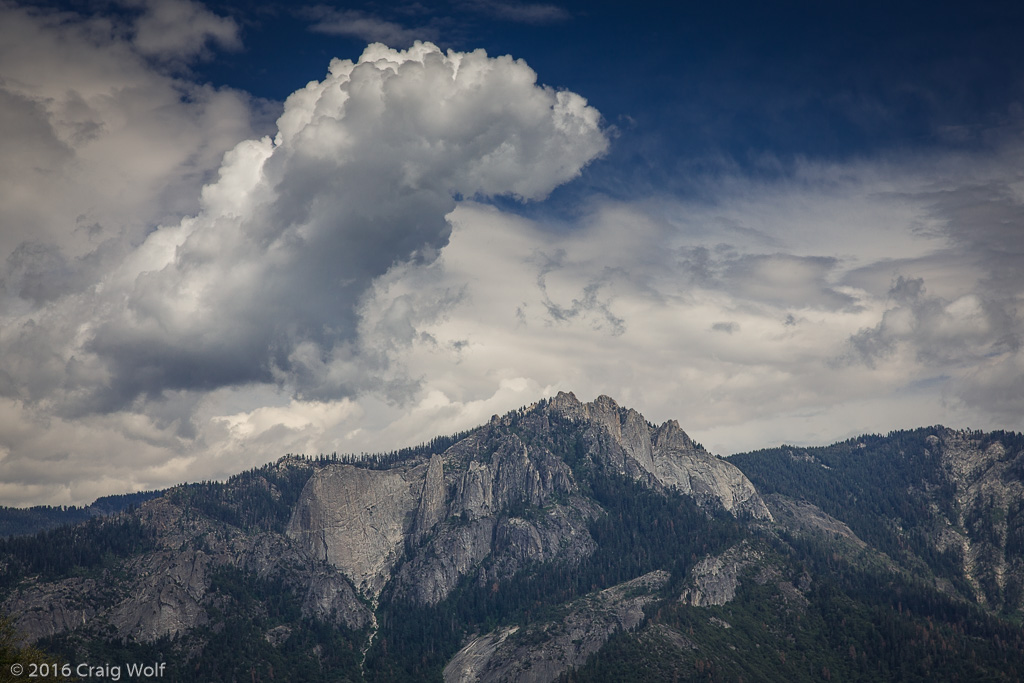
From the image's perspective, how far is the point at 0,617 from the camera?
A: 130375 mm

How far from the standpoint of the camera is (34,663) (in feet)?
427

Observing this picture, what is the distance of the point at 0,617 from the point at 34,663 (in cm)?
952

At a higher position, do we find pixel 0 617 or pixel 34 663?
pixel 0 617
